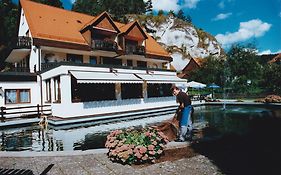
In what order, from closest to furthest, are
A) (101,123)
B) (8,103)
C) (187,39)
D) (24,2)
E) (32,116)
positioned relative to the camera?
(101,123), (32,116), (8,103), (24,2), (187,39)

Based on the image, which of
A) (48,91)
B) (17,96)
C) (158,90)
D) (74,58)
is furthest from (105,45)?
(17,96)

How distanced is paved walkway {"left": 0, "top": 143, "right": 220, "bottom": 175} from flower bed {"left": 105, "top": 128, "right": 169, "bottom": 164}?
0.24 meters

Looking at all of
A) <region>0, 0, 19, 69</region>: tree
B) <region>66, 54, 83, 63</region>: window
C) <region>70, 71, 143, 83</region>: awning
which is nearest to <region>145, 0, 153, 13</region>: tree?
<region>0, 0, 19, 69</region>: tree

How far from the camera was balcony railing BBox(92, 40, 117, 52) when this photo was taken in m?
28.1

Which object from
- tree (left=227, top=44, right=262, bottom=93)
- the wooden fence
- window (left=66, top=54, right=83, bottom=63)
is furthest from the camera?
tree (left=227, top=44, right=262, bottom=93)

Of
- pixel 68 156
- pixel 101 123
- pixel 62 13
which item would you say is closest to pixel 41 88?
pixel 101 123

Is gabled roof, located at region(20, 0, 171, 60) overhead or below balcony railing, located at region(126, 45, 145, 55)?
overhead

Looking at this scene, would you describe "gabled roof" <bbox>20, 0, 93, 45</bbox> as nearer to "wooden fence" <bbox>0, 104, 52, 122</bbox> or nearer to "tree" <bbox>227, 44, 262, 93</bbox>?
"wooden fence" <bbox>0, 104, 52, 122</bbox>

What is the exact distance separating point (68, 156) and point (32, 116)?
47.1ft

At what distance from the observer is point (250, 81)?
48594 mm

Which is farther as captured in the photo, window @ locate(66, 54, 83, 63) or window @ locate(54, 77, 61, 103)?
window @ locate(66, 54, 83, 63)

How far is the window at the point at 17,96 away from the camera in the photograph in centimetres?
2183

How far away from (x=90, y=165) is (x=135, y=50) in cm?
2629

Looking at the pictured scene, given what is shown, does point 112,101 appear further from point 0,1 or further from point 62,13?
point 0,1
